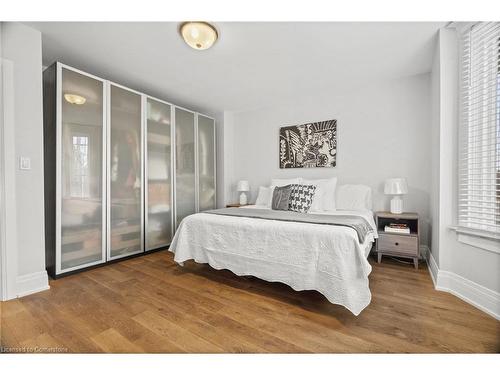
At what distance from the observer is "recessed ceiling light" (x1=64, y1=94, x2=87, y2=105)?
2332 mm

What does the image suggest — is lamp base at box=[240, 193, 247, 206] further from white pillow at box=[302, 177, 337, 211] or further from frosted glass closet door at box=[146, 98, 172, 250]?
white pillow at box=[302, 177, 337, 211]

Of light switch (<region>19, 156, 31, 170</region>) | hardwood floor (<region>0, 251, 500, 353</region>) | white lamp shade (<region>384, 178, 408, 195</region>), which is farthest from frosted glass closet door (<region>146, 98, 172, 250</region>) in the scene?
white lamp shade (<region>384, 178, 408, 195</region>)

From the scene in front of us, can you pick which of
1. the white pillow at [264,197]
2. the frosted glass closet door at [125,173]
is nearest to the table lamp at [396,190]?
the white pillow at [264,197]

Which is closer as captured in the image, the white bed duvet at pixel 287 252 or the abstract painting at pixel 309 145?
the white bed duvet at pixel 287 252

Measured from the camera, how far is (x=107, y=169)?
2658 millimetres

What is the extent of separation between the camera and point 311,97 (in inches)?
141

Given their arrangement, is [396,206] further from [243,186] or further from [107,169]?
[107,169]

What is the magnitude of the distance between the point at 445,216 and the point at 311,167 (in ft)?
6.16

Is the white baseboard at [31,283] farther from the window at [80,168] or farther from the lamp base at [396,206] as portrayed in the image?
the lamp base at [396,206]

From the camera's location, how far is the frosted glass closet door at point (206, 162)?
405 cm

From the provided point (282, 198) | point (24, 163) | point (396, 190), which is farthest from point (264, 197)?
point (24, 163)

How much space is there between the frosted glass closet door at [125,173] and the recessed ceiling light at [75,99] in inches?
12.1
